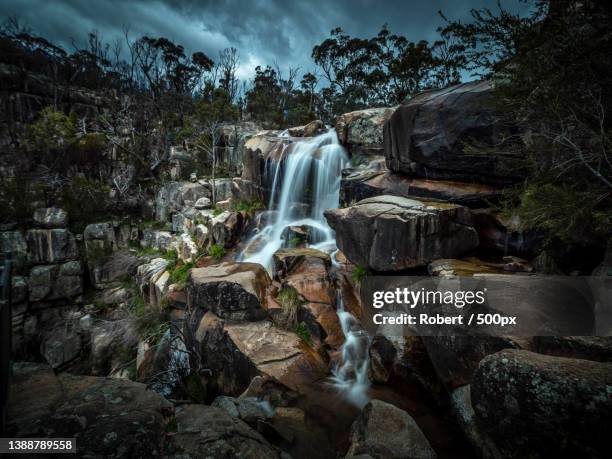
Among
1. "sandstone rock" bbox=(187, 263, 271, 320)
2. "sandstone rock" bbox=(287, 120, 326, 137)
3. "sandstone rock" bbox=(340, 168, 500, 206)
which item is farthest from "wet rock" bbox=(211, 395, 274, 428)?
"sandstone rock" bbox=(287, 120, 326, 137)

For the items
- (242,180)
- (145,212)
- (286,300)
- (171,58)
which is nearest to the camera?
(286,300)

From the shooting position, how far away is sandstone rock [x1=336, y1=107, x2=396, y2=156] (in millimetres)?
13016

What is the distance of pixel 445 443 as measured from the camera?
178 inches

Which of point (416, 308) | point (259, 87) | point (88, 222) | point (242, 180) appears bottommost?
point (416, 308)

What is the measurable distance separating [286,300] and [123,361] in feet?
22.6

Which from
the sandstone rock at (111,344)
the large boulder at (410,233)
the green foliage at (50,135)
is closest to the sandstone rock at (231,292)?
the large boulder at (410,233)

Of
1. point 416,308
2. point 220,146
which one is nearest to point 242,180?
point 220,146

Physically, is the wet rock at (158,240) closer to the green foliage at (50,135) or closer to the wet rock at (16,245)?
the wet rock at (16,245)

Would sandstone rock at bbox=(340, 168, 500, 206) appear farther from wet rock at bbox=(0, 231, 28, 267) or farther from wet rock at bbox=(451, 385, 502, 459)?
wet rock at bbox=(0, 231, 28, 267)

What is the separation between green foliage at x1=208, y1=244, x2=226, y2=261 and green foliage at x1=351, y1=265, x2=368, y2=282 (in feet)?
22.5

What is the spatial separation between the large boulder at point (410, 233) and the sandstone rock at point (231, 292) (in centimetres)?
324

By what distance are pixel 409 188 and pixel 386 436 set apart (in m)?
6.73

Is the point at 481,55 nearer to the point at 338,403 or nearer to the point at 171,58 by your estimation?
the point at 338,403

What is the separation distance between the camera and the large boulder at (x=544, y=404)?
2779 mm
